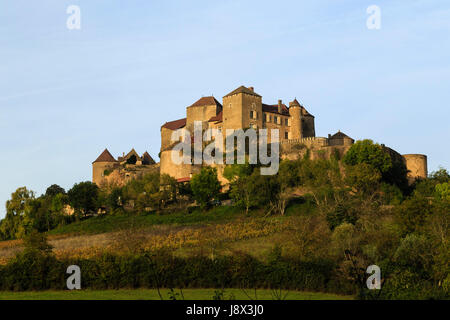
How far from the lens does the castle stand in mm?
61406

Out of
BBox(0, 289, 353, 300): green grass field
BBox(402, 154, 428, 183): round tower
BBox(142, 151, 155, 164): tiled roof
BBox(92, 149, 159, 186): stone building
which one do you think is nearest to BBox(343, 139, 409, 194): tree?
BBox(402, 154, 428, 183): round tower

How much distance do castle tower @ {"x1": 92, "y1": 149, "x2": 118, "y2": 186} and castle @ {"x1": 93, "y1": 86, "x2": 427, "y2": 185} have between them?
226 mm

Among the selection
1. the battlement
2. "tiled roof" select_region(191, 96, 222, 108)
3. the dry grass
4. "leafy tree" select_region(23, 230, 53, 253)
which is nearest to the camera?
"leafy tree" select_region(23, 230, 53, 253)

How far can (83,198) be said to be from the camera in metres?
65.7

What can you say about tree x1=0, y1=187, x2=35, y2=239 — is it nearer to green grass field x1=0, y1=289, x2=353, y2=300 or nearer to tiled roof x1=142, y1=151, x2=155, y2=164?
tiled roof x1=142, y1=151, x2=155, y2=164

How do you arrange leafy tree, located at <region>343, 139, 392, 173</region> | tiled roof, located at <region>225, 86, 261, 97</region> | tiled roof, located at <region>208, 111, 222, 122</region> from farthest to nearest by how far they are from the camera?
tiled roof, located at <region>208, 111, 222, 122</region> < tiled roof, located at <region>225, 86, 261, 97</region> < leafy tree, located at <region>343, 139, 392, 173</region>

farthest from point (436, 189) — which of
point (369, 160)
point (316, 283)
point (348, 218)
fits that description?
point (316, 283)

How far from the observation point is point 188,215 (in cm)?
5519

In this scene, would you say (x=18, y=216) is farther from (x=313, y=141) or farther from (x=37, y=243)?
(x=313, y=141)

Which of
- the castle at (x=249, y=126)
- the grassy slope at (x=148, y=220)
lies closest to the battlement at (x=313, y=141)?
the castle at (x=249, y=126)

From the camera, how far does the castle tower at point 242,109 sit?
224 ft

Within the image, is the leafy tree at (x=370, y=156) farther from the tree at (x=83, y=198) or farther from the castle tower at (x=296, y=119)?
the tree at (x=83, y=198)

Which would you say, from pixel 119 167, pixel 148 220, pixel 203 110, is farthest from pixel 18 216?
pixel 203 110

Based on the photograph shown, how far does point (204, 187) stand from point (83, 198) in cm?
1674
